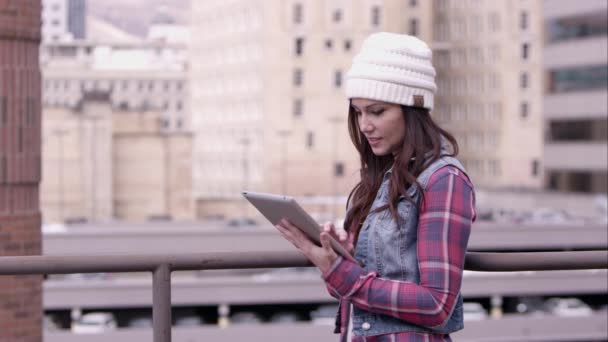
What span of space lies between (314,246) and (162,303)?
81 cm

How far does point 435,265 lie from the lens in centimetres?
390

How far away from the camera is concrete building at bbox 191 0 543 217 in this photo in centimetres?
10769

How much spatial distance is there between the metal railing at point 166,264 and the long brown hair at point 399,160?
0.39 meters

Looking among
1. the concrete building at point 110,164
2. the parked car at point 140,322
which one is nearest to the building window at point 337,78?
the concrete building at point 110,164

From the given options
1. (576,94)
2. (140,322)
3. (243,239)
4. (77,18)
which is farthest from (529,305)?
(77,18)

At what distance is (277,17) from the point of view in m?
108

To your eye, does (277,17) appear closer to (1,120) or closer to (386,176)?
(1,120)

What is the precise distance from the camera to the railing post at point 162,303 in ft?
15.2

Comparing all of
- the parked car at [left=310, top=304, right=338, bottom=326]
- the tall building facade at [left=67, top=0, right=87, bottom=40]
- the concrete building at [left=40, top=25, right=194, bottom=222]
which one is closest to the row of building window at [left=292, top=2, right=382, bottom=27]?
the concrete building at [left=40, top=25, right=194, bottom=222]

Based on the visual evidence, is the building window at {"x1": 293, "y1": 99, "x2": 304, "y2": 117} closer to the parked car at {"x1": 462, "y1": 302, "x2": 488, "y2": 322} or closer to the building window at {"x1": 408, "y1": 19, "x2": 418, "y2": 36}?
the building window at {"x1": 408, "y1": 19, "x2": 418, "y2": 36}

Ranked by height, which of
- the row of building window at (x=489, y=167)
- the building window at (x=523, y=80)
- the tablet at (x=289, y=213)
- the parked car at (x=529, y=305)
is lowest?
the parked car at (x=529, y=305)

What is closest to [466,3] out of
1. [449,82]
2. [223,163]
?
[449,82]

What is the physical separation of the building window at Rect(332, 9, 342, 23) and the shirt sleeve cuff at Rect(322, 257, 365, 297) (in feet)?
347

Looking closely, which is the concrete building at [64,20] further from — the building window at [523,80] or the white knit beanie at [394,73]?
the white knit beanie at [394,73]
